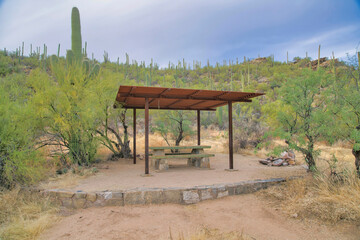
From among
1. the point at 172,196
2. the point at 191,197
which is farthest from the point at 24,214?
the point at 191,197

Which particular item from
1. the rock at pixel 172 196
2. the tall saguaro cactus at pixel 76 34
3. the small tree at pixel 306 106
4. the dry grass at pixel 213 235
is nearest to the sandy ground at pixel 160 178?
the rock at pixel 172 196

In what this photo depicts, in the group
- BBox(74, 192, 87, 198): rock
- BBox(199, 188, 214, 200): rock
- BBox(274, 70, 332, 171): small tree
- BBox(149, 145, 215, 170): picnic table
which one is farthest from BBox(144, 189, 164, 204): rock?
BBox(274, 70, 332, 171): small tree

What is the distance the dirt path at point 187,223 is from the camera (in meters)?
4.05

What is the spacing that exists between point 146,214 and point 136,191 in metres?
0.62

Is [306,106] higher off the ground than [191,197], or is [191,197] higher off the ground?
[306,106]

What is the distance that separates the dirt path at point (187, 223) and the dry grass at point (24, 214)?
202 mm

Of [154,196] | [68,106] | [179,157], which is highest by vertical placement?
[68,106]

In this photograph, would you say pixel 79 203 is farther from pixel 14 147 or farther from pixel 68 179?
pixel 14 147

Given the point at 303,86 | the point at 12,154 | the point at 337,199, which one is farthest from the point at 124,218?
the point at 303,86

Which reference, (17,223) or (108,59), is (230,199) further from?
(108,59)

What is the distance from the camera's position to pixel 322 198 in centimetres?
478

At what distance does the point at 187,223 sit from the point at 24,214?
305cm

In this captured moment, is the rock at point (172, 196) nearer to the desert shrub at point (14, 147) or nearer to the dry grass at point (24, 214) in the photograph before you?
the dry grass at point (24, 214)

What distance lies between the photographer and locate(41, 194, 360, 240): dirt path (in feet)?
13.3
